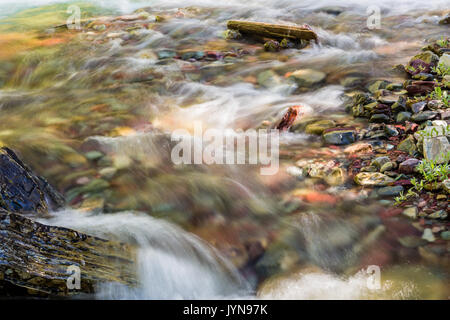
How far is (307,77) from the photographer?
22.4ft

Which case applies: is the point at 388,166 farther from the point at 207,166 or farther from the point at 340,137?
the point at 207,166

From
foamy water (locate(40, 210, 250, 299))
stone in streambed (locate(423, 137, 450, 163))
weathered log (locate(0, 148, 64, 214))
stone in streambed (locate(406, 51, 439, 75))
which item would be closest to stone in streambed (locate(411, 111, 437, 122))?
→ stone in streambed (locate(423, 137, 450, 163))

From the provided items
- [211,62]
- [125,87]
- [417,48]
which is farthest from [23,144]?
[417,48]

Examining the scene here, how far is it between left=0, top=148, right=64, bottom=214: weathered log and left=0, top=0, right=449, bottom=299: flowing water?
198 mm

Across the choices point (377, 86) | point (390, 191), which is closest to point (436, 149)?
point (390, 191)

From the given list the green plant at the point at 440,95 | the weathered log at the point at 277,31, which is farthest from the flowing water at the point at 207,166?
the green plant at the point at 440,95

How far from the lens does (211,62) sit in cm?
785

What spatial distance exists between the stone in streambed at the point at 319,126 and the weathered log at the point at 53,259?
2885 millimetres

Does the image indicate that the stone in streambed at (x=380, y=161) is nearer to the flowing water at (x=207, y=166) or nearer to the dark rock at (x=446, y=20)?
the flowing water at (x=207, y=166)

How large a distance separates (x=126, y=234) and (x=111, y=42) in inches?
268

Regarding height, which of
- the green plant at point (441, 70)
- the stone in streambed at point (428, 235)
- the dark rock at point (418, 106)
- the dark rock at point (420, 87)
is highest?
the green plant at point (441, 70)

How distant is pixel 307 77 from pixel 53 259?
5256 mm

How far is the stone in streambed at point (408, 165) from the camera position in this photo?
158 inches
